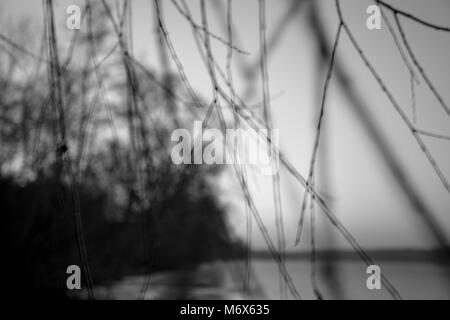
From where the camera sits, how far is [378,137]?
26 cm

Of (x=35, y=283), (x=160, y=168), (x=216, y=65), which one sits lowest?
(x=35, y=283)

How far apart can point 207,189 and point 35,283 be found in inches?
127

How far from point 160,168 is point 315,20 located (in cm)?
36

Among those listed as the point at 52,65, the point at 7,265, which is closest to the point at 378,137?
the point at 52,65

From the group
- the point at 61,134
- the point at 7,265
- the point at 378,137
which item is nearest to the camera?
the point at 378,137

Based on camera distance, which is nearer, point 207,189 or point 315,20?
point 315,20

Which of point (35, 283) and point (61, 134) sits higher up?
point (61, 134)

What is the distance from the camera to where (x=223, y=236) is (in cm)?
48

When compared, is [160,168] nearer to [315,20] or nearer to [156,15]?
[156,15]
